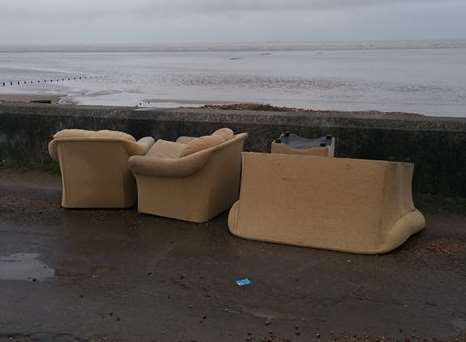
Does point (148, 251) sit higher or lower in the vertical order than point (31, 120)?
lower

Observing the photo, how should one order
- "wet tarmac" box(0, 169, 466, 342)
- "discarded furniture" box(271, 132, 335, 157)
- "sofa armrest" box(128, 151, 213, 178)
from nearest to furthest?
"wet tarmac" box(0, 169, 466, 342) < "sofa armrest" box(128, 151, 213, 178) < "discarded furniture" box(271, 132, 335, 157)

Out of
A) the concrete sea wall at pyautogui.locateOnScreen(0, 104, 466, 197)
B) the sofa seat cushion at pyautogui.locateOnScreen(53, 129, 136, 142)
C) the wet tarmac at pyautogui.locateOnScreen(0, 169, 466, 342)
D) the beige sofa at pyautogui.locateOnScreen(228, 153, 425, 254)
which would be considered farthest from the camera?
the concrete sea wall at pyautogui.locateOnScreen(0, 104, 466, 197)

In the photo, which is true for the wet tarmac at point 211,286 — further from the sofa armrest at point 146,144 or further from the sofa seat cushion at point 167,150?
the sofa armrest at point 146,144

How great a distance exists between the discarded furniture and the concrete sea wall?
49 centimetres

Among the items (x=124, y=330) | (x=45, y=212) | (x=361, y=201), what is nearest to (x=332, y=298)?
(x=361, y=201)

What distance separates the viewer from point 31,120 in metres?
7.88

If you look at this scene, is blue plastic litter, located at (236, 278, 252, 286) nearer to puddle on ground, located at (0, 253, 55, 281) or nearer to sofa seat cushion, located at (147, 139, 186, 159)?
puddle on ground, located at (0, 253, 55, 281)

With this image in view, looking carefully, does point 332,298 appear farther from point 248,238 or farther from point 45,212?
point 45,212

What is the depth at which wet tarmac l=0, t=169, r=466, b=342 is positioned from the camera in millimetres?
3547

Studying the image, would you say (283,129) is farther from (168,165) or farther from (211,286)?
(211,286)

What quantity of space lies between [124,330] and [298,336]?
3.52 feet

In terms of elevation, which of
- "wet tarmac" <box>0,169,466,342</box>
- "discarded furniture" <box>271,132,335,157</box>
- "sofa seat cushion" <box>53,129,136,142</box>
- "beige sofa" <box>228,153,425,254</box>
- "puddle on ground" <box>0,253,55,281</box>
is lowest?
"puddle on ground" <box>0,253,55,281</box>

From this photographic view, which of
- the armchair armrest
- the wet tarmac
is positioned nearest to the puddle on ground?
the wet tarmac

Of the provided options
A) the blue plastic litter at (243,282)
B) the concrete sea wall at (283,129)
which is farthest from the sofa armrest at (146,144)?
the blue plastic litter at (243,282)
